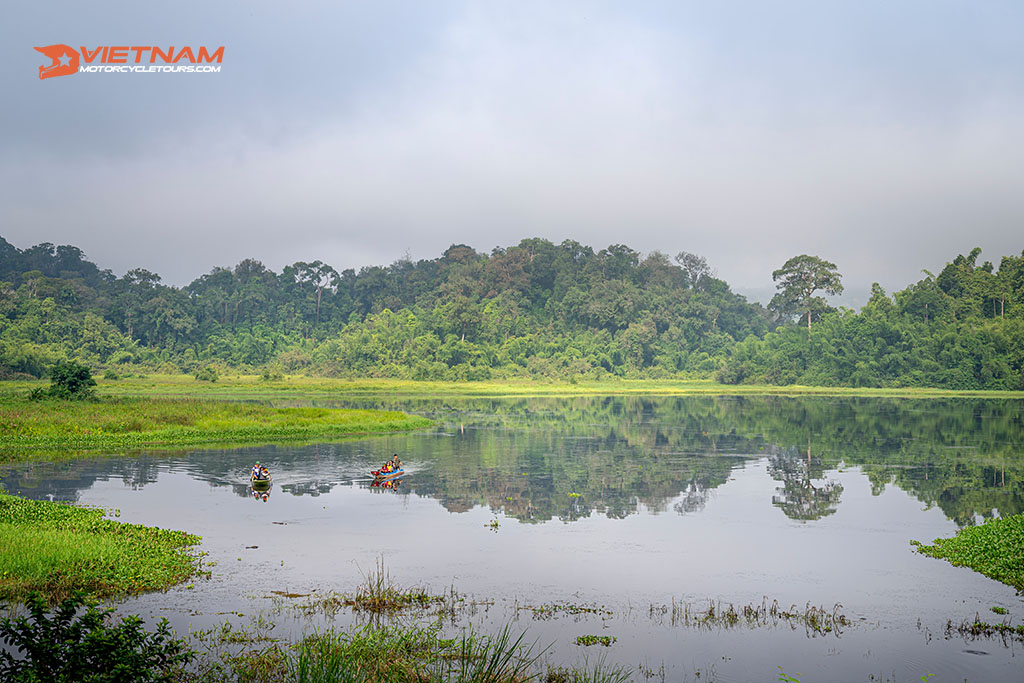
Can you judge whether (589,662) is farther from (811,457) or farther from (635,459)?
(811,457)

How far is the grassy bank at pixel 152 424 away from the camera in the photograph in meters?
31.4

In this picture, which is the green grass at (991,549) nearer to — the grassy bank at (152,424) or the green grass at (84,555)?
the green grass at (84,555)

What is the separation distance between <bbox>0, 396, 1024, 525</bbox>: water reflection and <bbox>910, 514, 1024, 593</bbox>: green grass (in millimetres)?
3093

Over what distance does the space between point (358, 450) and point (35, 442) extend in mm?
12204

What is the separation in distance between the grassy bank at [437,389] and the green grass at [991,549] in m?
57.7

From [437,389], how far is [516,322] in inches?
1277

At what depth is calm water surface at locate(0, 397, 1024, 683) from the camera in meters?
11.8

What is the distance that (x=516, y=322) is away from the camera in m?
117

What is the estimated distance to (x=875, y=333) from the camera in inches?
3834

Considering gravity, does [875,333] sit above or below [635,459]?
above

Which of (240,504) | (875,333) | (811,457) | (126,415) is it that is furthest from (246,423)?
(875,333)

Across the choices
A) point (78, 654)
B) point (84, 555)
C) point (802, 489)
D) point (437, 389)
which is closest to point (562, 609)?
point (78, 654)

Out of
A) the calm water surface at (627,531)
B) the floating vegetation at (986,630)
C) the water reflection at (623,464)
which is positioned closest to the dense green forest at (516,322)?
the water reflection at (623,464)

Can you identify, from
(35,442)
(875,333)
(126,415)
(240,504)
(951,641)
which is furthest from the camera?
(875,333)
